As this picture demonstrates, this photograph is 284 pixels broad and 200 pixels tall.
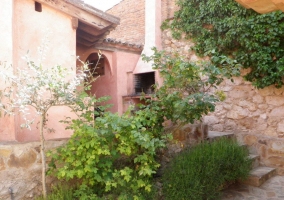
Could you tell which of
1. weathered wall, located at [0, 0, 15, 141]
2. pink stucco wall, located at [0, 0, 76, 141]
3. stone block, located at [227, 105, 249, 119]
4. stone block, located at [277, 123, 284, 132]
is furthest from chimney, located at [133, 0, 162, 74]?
weathered wall, located at [0, 0, 15, 141]

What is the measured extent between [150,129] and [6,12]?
286cm

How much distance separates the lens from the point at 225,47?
19.0ft

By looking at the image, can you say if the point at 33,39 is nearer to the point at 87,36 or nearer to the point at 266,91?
the point at 87,36

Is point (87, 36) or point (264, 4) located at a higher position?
point (87, 36)

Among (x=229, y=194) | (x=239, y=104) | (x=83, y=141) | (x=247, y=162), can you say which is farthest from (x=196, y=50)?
(x=83, y=141)

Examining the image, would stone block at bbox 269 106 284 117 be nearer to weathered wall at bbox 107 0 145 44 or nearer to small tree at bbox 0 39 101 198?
small tree at bbox 0 39 101 198

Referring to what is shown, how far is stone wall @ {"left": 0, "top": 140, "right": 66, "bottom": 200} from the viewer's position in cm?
314

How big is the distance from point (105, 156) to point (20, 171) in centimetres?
106

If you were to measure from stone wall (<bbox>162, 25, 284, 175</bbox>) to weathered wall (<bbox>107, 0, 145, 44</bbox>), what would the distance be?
4277 millimetres

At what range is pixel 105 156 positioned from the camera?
351cm

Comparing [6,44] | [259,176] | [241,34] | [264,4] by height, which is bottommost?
[259,176]

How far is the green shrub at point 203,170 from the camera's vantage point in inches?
141

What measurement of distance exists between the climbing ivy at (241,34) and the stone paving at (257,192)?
6.31ft

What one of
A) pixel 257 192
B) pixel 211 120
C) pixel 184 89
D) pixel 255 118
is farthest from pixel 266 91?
pixel 184 89
